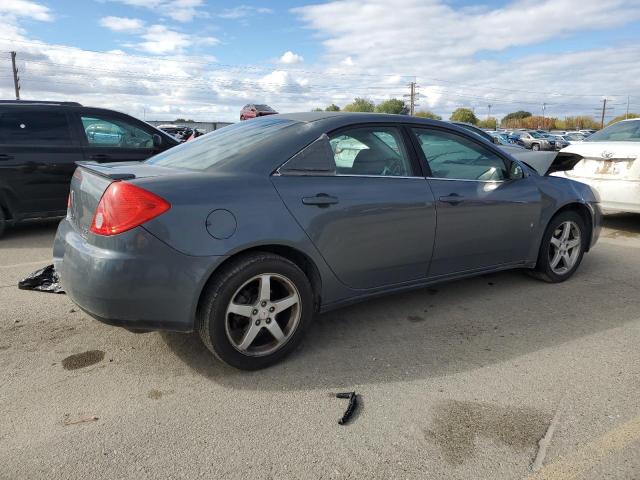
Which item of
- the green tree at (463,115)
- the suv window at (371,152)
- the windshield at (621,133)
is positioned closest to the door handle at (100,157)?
the suv window at (371,152)

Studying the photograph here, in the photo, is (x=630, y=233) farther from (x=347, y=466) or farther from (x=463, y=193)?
(x=347, y=466)

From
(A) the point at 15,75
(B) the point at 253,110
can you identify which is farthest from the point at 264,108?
(A) the point at 15,75

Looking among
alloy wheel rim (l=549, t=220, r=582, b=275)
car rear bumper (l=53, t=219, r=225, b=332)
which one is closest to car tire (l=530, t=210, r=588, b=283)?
alloy wheel rim (l=549, t=220, r=582, b=275)

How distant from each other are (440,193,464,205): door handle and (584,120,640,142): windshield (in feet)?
15.6

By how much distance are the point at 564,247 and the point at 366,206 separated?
7.93 feet

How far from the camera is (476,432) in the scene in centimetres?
240

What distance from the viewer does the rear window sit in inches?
124

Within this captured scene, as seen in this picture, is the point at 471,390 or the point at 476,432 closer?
the point at 476,432

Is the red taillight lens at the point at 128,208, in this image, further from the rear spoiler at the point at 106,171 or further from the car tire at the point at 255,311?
the car tire at the point at 255,311

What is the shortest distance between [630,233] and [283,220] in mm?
6173

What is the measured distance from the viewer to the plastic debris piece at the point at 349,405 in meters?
2.48

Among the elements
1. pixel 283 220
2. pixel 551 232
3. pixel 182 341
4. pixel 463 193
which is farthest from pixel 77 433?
pixel 551 232

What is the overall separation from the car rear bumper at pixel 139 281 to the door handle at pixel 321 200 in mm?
648

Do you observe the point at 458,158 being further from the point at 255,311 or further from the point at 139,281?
the point at 139,281
